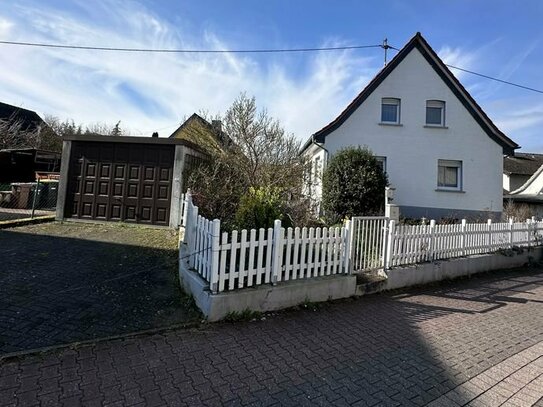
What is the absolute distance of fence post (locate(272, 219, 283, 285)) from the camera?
16.0ft

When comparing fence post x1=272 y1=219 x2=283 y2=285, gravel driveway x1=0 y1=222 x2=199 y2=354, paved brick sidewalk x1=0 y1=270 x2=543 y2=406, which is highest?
fence post x1=272 y1=219 x2=283 y2=285

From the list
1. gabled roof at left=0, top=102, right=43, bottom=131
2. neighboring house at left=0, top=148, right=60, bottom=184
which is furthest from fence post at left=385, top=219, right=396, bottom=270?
gabled roof at left=0, top=102, right=43, bottom=131

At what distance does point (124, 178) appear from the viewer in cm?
1121

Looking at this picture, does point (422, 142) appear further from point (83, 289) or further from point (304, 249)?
point (83, 289)

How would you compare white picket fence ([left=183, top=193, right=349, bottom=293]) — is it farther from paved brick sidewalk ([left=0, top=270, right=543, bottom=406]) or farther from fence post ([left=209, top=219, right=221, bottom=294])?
paved brick sidewalk ([left=0, top=270, right=543, bottom=406])

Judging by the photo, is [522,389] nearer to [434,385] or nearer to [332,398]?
[434,385]

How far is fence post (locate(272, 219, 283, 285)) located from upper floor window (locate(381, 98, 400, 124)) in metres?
12.3

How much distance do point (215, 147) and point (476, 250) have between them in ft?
30.2

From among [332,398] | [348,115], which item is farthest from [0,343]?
[348,115]

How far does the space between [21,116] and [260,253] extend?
33093 millimetres

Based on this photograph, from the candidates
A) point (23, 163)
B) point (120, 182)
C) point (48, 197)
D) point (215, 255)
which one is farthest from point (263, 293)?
point (23, 163)

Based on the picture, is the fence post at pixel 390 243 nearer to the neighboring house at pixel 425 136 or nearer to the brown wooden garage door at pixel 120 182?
the brown wooden garage door at pixel 120 182

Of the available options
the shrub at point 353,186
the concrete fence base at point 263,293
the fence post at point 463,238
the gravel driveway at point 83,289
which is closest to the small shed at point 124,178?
the gravel driveway at point 83,289

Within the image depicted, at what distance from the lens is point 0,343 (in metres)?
3.64
